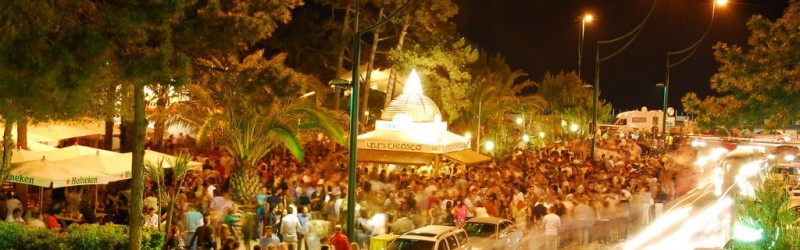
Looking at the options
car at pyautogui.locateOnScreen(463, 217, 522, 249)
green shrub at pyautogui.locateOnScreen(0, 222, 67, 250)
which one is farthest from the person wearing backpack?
car at pyautogui.locateOnScreen(463, 217, 522, 249)

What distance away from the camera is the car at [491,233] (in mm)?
15062

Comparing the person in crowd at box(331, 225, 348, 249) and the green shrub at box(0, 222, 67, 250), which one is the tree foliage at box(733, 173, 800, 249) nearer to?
the person in crowd at box(331, 225, 348, 249)

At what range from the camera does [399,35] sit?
33.2 meters

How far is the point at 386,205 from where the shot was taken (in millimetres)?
18203

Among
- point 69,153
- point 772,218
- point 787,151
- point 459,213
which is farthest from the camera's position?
point 787,151

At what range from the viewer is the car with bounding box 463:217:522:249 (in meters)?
15.1

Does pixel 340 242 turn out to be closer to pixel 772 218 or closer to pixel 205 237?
pixel 205 237

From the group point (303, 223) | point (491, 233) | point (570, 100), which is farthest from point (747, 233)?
point (570, 100)

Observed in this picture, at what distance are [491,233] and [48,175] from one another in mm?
8459

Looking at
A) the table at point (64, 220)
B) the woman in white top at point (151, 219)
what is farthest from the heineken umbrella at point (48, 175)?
the woman in white top at point (151, 219)

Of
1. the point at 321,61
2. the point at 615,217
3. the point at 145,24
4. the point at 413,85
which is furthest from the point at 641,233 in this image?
the point at 321,61

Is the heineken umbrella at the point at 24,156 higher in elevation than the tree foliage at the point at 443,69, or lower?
lower

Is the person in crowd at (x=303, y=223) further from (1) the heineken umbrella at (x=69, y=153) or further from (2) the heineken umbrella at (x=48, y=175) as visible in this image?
(1) the heineken umbrella at (x=69, y=153)

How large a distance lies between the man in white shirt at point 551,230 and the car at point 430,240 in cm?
360
